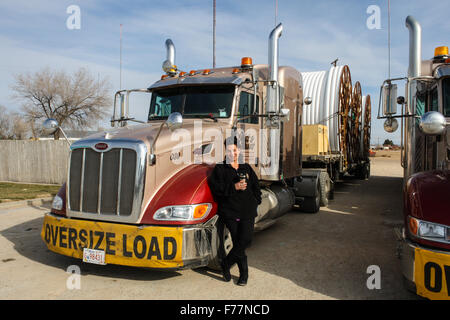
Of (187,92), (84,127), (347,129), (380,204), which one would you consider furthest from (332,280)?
(84,127)

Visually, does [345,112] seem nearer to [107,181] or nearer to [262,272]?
[262,272]

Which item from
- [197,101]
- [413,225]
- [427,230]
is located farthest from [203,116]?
[427,230]

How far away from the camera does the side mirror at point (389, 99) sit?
524 centimetres

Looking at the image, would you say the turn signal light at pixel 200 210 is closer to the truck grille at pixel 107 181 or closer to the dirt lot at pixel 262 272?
the truck grille at pixel 107 181

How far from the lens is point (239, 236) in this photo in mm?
4359

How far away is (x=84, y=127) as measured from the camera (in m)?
26.8

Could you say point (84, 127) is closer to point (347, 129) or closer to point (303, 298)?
point (347, 129)

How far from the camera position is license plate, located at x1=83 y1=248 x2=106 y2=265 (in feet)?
13.3

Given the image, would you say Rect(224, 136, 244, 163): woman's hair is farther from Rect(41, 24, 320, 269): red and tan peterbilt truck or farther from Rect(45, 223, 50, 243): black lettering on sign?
Rect(45, 223, 50, 243): black lettering on sign

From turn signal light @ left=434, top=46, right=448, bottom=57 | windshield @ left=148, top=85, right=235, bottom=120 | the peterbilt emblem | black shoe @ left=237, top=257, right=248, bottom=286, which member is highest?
turn signal light @ left=434, top=46, right=448, bottom=57

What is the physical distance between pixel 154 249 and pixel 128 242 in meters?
0.32

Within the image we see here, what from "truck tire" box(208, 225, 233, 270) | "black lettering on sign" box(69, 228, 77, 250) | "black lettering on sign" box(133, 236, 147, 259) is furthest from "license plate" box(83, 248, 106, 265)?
"truck tire" box(208, 225, 233, 270)

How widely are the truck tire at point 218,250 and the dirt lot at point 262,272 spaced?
180 mm

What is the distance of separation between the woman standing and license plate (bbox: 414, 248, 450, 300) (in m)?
1.84
